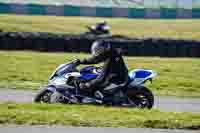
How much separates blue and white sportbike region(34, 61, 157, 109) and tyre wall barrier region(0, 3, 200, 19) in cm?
4824

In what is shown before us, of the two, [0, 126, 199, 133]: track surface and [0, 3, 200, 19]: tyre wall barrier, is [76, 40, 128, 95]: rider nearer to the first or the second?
[0, 126, 199, 133]: track surface

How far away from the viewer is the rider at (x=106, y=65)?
1116 cm

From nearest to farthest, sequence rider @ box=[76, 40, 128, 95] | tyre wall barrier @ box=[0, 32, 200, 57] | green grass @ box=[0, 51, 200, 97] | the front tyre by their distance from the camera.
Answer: rider @ box=[76, 40, 128, 95]
the front tyre
green grass @ box=[0, 51, 200, 97]
tyre wall barrier @ box=[0, 32, 200, 57]

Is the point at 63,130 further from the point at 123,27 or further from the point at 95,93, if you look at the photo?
the point at 123,27

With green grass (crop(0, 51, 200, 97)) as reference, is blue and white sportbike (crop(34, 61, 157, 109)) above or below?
above

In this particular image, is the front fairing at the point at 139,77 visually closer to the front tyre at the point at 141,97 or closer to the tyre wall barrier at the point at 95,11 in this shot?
the front tyre at the point at 141,97

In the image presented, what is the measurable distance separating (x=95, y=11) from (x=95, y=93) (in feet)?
169

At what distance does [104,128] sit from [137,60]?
A: 1599 cm

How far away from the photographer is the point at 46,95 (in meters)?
11.5

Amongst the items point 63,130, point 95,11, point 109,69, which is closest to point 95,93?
point 109,69

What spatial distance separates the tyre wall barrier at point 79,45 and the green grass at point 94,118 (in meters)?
16.7

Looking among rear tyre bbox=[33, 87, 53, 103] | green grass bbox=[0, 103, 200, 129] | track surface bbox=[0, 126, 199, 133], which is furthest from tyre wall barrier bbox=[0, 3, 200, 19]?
track surface bbox=[0, 126, 199, 133]

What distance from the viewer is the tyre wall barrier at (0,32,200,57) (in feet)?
86.4

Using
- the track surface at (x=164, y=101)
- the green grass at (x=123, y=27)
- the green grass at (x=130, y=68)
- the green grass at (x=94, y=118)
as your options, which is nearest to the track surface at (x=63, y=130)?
the green grass at (x=94, y=118)
